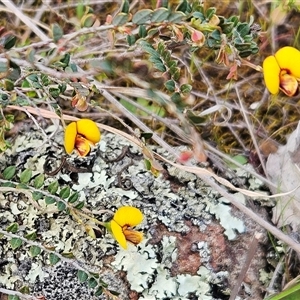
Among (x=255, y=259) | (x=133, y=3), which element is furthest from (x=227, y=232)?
(x=133, y=3)

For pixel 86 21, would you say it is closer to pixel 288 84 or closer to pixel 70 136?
pixel 70 136

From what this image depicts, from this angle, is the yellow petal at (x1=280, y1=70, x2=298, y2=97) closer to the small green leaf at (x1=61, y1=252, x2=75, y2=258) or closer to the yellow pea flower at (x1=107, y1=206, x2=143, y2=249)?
the yellow pea flower at (x1=107, y1=206, x2=143, y2=249)

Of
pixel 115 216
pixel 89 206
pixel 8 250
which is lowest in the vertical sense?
pixel 8 250

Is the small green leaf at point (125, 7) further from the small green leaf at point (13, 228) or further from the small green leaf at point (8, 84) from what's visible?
the small green leaf at point (13, 228)

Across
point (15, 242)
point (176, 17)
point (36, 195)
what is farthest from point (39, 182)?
point (176, 17)

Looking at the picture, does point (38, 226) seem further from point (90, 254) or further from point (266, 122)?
point (266, 122)

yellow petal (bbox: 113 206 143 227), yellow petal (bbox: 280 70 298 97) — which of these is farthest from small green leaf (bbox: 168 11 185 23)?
yellow petal (bbox: 113 206 143 227)

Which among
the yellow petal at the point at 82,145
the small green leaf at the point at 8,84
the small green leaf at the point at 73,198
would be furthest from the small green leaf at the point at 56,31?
the small green leaf at the point at 73,198
